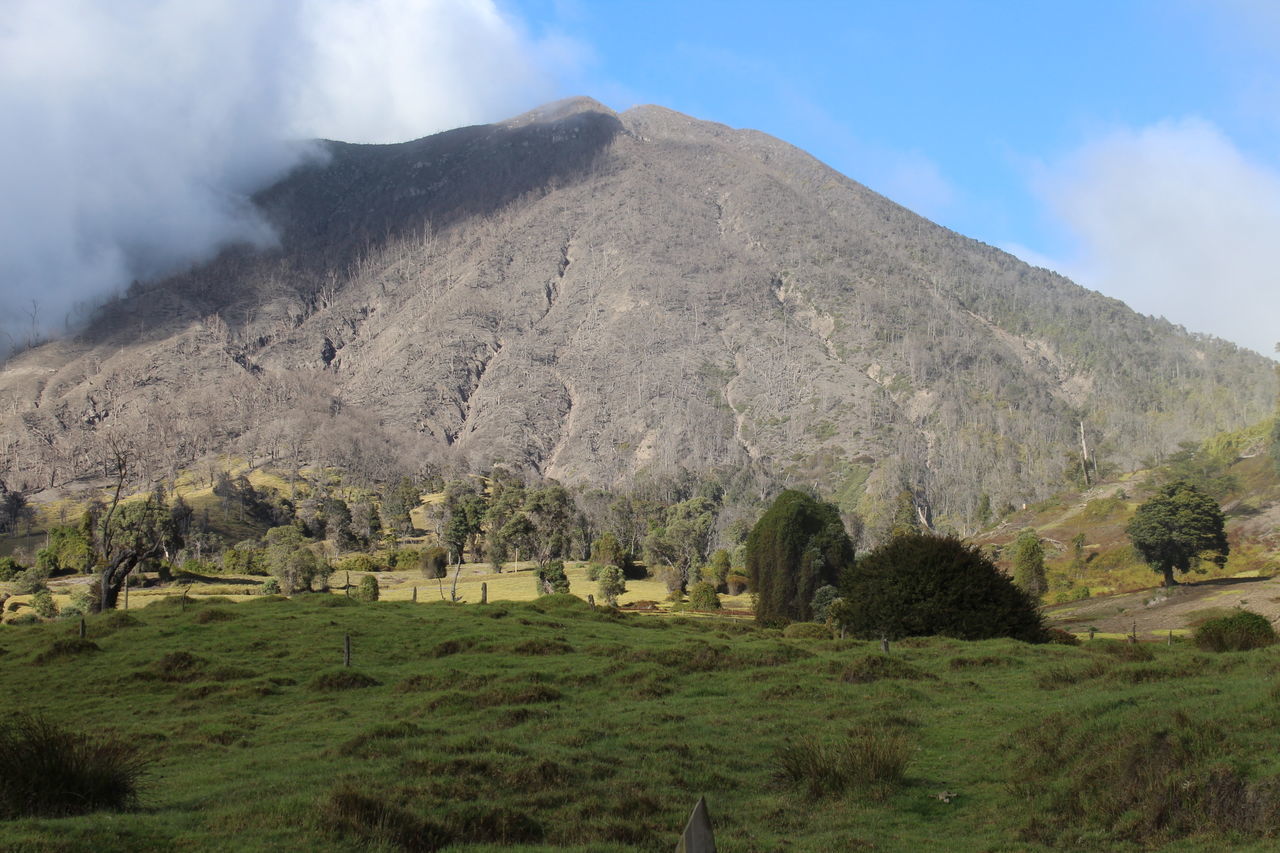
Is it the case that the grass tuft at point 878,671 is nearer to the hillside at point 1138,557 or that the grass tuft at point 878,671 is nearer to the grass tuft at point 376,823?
the grass tuft at point 376,823

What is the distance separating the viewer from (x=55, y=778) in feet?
44.9

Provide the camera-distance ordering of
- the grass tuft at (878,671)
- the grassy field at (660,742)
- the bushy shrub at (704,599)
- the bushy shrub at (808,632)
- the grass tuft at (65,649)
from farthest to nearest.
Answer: the bushy shrub at (704,599) → the bushy shrub at (808,632) → the grass tuft at (65,649) → the grass tuft at (878,671) → the grassy field at (660,742)

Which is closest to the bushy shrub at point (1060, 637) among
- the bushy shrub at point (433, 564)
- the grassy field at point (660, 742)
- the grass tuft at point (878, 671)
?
the grassy field at point (660, 742)

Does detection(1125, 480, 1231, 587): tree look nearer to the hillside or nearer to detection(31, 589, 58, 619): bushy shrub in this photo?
the hillside

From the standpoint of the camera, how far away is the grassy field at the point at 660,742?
1316 cm

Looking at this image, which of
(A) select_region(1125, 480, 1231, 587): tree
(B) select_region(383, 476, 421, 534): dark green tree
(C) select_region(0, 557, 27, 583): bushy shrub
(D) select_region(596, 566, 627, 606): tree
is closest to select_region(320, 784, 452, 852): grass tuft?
(D) select_region(596, 566, 627, 606): tree

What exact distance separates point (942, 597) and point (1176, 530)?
169ft

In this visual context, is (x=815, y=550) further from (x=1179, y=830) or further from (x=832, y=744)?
(x=1179, y=830)

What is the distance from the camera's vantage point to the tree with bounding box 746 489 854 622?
232ft

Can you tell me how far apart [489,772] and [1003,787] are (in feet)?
29.7

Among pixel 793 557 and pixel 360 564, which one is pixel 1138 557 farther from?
pixel 360 564

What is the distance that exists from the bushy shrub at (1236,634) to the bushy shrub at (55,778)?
106 feet

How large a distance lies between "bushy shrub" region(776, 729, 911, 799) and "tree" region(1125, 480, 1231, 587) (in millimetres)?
74977

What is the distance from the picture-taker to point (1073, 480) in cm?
17450
